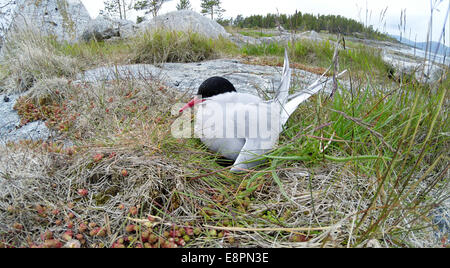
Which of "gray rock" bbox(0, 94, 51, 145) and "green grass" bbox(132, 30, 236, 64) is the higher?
"green grass" bbox(132, 30, 236, 64)

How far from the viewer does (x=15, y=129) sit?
9.56 feet

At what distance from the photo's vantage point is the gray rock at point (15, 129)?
2689 mm

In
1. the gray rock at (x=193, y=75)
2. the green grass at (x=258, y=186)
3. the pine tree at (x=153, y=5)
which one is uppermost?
the pine tree at (x=153, y=5)

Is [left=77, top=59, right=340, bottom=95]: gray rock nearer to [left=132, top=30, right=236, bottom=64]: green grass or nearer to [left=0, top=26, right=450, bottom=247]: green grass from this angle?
[left=132, top=30, right=236, bottom=64]: green grass

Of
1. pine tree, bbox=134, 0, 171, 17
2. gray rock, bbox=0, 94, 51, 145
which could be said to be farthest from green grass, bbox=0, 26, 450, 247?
pine tree, bbox=134, 0, 171, 17

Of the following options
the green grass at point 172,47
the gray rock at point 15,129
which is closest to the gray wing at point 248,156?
the gray rock at point 15,129

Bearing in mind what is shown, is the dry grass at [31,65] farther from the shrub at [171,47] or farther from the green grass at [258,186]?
the green grass at [258,186]

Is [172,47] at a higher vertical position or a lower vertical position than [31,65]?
higher

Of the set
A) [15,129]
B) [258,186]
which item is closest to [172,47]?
[15,129]

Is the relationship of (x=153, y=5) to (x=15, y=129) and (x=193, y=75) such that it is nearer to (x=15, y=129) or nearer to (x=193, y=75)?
(x=193, y=75)

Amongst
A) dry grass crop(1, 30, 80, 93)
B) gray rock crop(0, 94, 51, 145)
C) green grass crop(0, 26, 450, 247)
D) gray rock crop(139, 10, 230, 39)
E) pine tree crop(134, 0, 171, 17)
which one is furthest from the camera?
gray rock crop(139, 10, 230, 39)

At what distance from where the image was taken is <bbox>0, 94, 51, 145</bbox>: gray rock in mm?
2689

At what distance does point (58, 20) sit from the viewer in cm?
722
